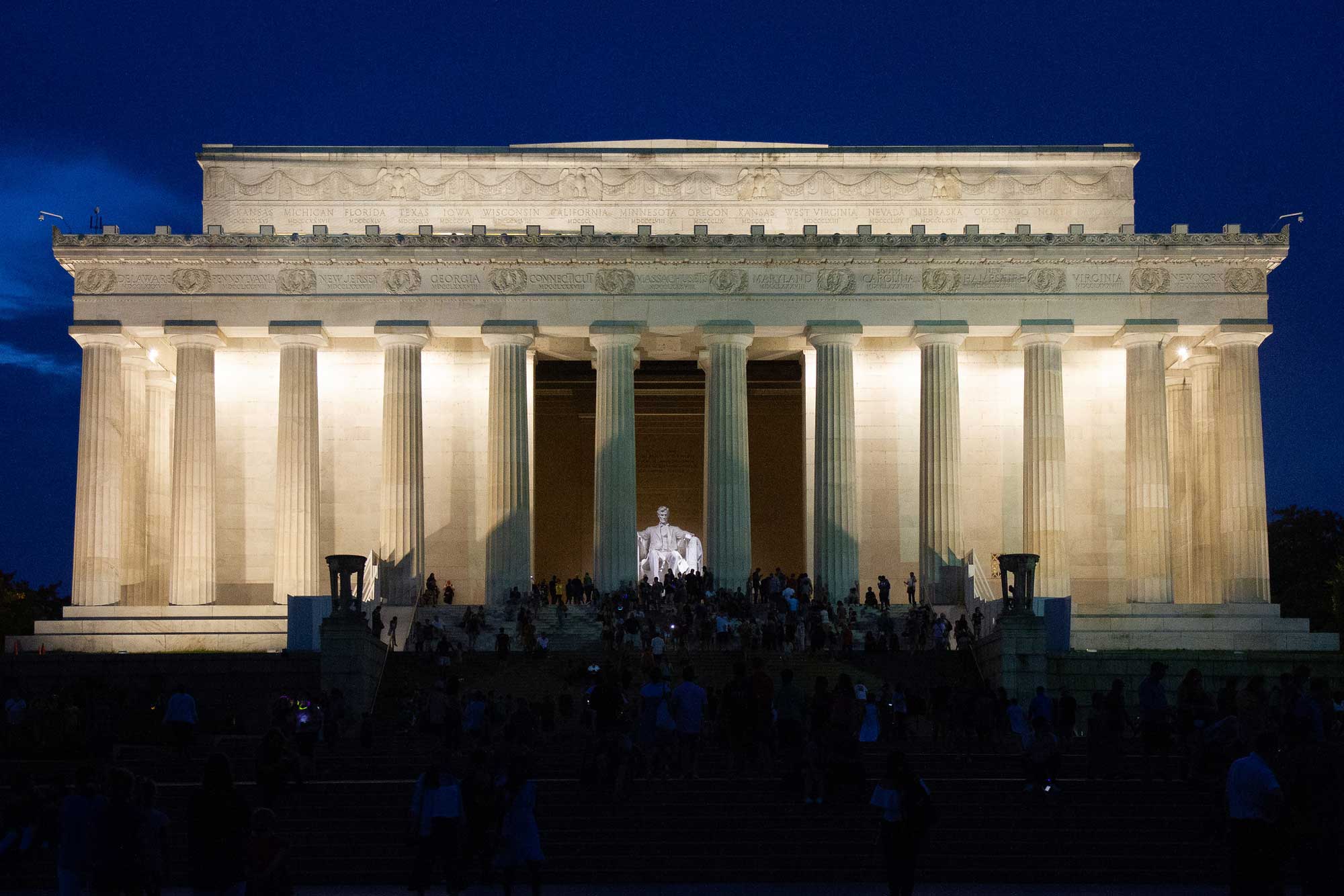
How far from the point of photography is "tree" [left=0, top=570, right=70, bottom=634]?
66625mm

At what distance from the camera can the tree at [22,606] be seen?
6662cm

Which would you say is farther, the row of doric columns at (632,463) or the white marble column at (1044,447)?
the white marble column at (1044,447)

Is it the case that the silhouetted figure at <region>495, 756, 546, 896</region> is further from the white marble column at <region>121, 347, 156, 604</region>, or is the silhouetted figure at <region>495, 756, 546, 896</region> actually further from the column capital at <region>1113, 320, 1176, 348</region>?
the column capital at <region>1113, 320, 1176, 348</region>

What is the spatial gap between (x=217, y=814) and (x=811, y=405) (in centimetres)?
4289

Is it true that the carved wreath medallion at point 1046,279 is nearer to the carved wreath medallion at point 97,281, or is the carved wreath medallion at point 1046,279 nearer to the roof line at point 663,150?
the roof line at point 663,150

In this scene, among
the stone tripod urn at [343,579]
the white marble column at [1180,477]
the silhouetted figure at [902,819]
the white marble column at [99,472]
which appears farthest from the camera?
the white marble column at [1180,477]

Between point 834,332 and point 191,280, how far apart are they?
20.3 meters

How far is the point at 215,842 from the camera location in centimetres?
1619

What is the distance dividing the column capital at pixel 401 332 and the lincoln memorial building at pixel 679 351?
171 millimetres

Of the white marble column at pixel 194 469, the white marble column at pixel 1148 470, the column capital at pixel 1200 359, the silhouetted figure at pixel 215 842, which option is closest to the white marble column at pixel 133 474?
the white marble column at pixel 194 469

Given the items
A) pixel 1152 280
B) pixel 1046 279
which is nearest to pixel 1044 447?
pixel 1046 279

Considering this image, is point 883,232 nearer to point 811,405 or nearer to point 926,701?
point 811,405

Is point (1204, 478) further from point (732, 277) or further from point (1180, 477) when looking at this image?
point (732, 277)

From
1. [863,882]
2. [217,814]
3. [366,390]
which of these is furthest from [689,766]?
[366,390]
